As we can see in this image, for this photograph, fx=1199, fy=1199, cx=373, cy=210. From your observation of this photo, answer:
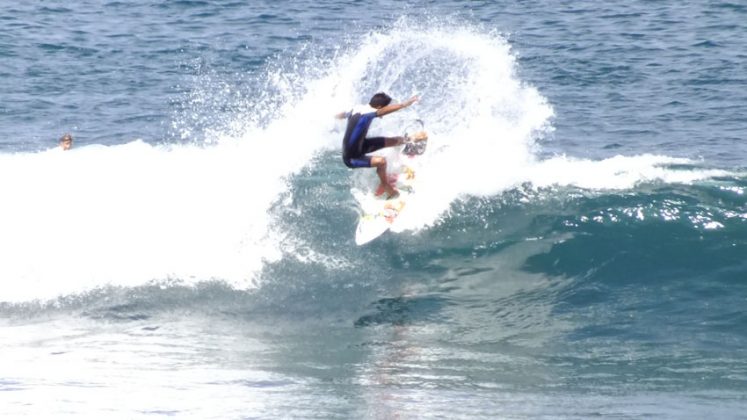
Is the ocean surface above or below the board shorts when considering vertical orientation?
below

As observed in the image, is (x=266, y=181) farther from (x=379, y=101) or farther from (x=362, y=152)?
(x=379, y=101)

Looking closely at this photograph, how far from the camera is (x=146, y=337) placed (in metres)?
11.7

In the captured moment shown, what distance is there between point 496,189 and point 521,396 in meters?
5.89

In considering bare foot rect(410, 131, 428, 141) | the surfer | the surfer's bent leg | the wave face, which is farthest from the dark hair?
the wave face

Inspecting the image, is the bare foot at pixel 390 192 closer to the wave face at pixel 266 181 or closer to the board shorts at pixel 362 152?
the wave face at pixel 266 181

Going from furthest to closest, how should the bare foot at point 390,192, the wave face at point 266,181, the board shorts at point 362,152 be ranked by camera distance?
A: the bare foot at point 390,192 → the wave face at point 266,181 → the board shorts at point 362,152

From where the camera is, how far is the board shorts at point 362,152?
13648mm

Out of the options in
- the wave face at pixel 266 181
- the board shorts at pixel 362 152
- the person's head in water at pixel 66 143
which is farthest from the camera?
the person's head in water at pixel 66 143

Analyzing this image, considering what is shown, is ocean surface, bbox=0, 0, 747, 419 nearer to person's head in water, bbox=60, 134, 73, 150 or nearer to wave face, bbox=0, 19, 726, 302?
wave face, bbox=0, 19, 726, 302

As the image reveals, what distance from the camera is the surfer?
13.4 meters

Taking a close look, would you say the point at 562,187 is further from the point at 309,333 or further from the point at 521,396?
the point at 521,396

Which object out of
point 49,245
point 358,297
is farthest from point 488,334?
point 49,245

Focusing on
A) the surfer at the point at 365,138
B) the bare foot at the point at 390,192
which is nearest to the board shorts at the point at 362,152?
the surfer at the point at 365,138

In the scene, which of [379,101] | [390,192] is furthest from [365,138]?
[390,192]
